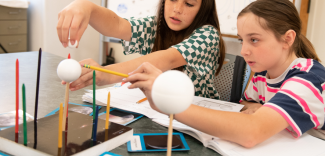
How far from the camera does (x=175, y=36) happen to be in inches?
50.2

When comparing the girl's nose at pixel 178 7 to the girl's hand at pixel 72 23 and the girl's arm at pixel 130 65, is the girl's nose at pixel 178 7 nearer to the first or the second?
the girl's arm at pixel 130 65

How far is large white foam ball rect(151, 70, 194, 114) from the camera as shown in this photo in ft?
1.18

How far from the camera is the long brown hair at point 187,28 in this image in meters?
1.17

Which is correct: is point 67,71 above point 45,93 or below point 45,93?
above

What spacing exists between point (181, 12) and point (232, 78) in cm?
36

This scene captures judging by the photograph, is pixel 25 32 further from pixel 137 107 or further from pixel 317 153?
pixel 317 153

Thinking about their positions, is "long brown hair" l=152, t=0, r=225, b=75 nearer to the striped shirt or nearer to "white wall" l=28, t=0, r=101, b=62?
the striped shirt

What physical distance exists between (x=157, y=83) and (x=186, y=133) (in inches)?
11.2

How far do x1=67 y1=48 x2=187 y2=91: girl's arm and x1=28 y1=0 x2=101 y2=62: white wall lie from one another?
2.26 meters

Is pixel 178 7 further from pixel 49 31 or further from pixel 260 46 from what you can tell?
pixel 49 31

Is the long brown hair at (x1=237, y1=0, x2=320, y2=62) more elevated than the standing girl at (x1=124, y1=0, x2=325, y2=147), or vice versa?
the long brown hair at (x1=237, y1=0, x2=320, y2=62)

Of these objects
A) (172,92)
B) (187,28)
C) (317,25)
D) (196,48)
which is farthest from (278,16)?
(317,25)

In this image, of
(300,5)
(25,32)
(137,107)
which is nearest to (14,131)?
(137,107)

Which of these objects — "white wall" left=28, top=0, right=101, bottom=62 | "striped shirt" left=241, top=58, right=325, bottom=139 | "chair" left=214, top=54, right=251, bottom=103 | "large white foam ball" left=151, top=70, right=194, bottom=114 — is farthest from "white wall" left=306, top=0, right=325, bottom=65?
"white wall" left=28, top=0, right=101, bottom=62
